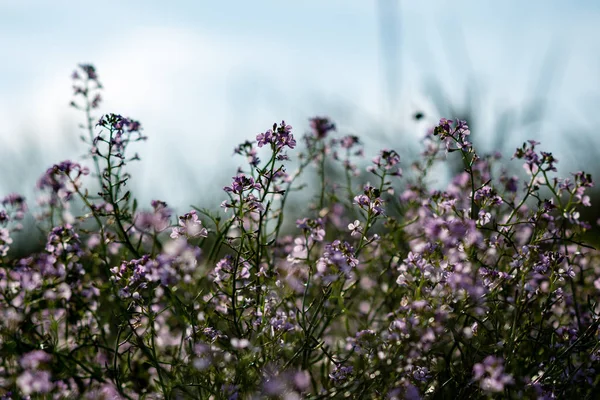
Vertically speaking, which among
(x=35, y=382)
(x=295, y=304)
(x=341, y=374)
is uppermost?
(x=295, y=304)

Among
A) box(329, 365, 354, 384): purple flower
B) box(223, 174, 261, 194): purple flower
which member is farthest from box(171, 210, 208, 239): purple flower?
box(329, 365, 354, 384): purple flower

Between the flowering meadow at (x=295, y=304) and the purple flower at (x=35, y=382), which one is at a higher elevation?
the flowering meadow at (x=295, y=304)

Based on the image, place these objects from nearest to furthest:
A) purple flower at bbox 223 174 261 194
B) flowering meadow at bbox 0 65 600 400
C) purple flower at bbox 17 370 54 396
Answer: purple flower at bbox 17 370 54 396, flowering meadow at bbox 0 65 600 400, purple flower at bbox 223 174 261 194

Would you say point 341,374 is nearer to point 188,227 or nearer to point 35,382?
point 188,227

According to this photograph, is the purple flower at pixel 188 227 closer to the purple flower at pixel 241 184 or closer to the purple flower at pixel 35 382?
the purple flower at pixel 241 184

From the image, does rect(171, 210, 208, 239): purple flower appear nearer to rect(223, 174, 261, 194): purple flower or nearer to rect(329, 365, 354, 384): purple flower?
rect(223, 174, 261, 194): purple flower

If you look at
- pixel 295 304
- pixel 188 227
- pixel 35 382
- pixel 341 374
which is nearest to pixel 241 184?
pixel 188 227

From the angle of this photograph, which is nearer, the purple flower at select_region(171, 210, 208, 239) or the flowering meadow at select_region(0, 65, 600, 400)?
the flowering meadow at select_region(0, 65, 600, 400)

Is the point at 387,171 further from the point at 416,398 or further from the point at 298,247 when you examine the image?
the point at 416,398

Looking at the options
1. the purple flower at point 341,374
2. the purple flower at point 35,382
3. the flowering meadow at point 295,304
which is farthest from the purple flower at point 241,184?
the purple flower at point 35,382

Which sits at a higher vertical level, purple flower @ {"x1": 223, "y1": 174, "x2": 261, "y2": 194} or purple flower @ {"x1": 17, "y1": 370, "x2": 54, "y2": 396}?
purple flower @ {"x1": 223, "y1": 174, "x2": 261, "y2": 194}

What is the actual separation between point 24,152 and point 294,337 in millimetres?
4850

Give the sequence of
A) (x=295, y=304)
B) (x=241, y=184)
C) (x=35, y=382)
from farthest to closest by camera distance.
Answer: (x=295, y=304), (x=241, y=184), (x=35, y=382)

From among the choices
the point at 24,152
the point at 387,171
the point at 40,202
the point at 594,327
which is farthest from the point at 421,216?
the point at 24,152
